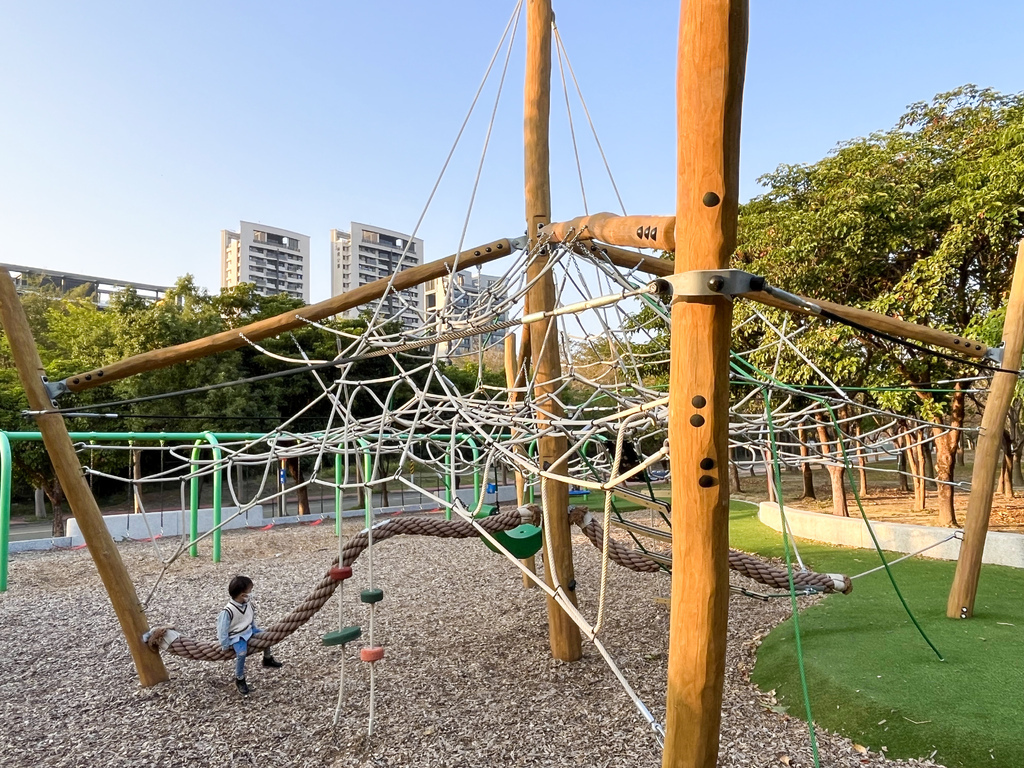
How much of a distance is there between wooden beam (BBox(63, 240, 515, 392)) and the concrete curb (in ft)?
17.5

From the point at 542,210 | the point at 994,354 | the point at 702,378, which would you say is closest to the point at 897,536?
the point at 994,354

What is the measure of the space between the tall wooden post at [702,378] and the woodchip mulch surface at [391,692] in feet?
6.03

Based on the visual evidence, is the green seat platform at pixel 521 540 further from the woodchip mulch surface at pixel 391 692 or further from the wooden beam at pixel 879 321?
the wooden beam at pixel 879 321

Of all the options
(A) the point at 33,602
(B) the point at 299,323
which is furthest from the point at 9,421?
(B) the point at 299,323

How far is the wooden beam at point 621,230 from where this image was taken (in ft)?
10.0

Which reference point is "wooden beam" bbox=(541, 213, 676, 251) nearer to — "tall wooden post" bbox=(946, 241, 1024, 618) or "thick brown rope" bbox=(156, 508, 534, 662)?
"thick brown rope" bbox=(156, 508, 534, 662)

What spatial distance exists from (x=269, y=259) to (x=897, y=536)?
190ft

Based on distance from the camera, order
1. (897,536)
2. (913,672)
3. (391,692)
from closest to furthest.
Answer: (913,672) < (391,692) < (897,536)

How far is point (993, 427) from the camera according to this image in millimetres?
4941

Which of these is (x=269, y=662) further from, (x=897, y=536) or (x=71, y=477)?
(x=897, y=536)

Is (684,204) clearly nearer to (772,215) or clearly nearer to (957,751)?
(957,751)

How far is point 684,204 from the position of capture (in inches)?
74.1

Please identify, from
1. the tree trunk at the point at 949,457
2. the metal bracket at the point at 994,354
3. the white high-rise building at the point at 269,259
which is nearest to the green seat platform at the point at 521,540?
the metal bracket at the point at 994,354

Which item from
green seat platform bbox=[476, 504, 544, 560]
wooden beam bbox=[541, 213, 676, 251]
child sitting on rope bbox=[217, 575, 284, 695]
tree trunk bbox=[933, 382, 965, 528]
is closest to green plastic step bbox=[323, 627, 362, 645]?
child sitting on rope bbox=[217, 575, 284, 695]
